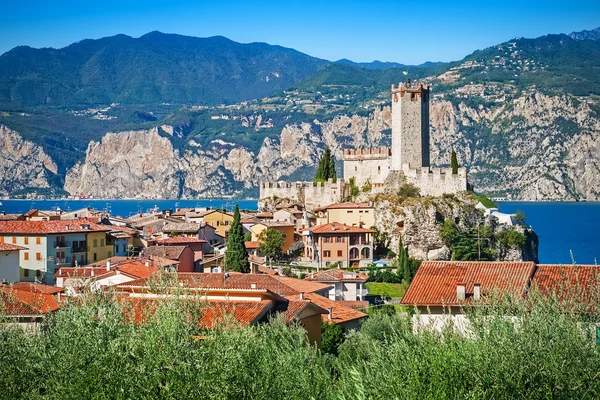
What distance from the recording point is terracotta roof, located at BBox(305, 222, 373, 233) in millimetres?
76625

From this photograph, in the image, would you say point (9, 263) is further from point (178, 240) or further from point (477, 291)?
point (477, 291)

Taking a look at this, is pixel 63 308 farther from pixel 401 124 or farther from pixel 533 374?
pixel 401 124

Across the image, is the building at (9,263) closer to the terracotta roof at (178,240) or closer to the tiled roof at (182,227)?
the terracotta roof at (178,240)

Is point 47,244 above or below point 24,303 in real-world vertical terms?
below

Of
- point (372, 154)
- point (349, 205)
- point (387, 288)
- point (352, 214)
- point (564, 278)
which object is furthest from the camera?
point (372, 154)

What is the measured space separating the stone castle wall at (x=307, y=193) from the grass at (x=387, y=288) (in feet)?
76.8

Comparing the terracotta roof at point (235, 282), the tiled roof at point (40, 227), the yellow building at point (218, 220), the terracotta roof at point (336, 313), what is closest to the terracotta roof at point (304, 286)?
the terracotta roof at point (235, 282)

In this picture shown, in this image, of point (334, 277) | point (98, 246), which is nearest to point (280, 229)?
point (98, 246)

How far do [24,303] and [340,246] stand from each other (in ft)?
163

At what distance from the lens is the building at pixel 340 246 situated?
76.2 meters

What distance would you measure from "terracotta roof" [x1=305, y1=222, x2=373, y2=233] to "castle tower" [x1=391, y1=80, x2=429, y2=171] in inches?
349

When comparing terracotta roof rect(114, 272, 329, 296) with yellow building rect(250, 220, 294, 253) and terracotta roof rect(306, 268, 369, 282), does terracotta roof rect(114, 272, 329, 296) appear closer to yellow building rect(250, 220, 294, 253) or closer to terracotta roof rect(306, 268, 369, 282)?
terracotta roof rect(306, 268, 369, 282)

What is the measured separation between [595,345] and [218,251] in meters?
53.7

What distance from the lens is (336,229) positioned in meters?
76.9
